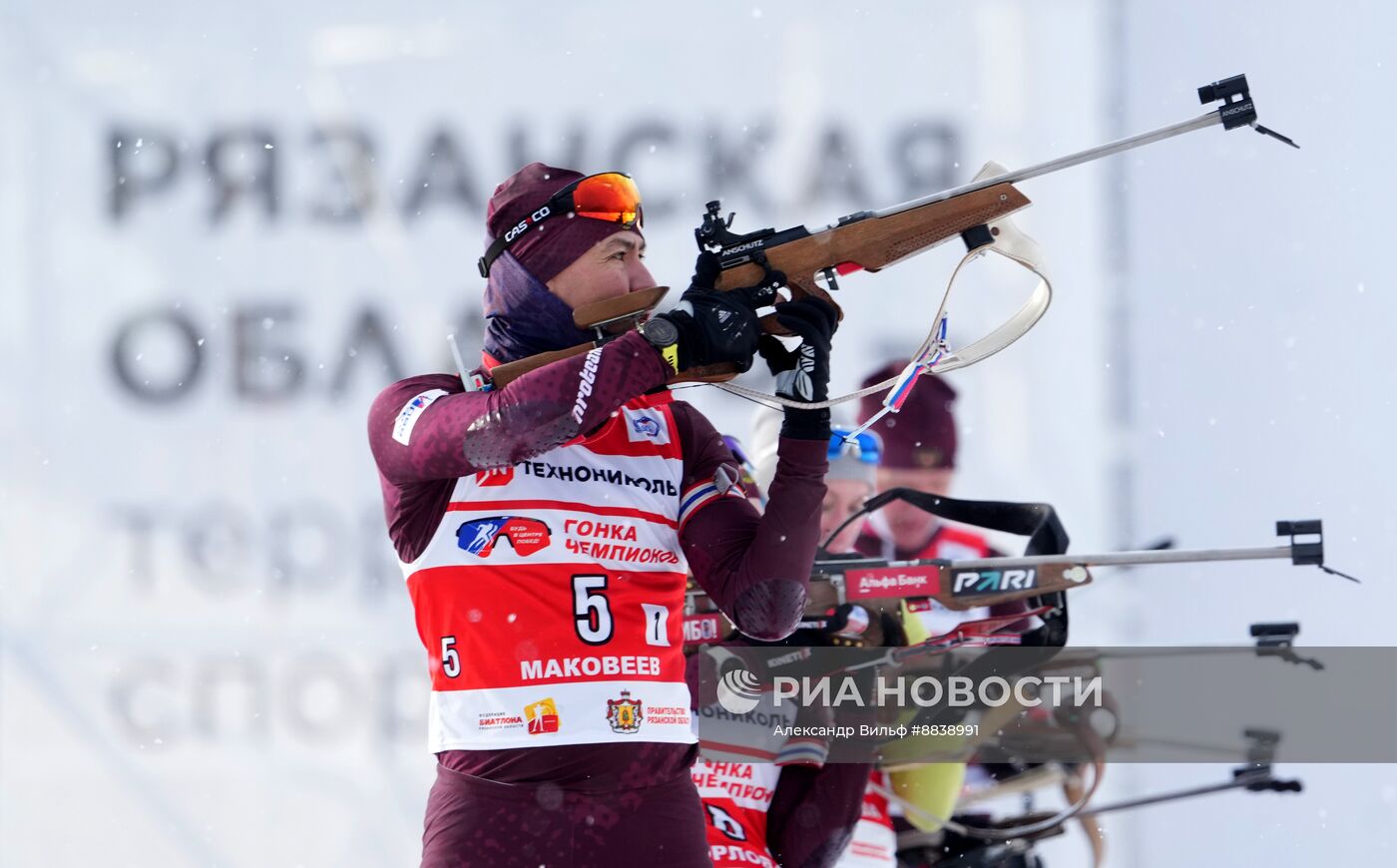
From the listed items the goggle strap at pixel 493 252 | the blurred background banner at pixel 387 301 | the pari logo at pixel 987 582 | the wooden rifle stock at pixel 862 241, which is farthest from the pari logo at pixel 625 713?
the blurred background banner at pixel 387 301

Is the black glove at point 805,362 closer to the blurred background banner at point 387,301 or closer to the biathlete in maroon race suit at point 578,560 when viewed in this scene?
the biathlete in maroon race suit at point 578,560

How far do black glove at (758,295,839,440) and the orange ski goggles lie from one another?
31 cm

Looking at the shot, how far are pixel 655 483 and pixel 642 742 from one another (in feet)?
1.26

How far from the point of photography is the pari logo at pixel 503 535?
2.12 m

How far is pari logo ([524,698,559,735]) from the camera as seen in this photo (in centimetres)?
206

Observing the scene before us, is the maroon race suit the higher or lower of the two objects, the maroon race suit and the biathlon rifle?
the lower

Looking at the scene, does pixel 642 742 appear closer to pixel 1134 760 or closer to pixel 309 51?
pixel 1134 760

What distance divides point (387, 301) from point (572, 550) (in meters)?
3.24

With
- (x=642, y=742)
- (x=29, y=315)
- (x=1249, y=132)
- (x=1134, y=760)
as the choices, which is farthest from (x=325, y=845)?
(x=1249, y=132)

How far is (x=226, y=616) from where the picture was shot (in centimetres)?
509

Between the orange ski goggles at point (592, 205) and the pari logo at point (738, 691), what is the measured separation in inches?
46.9

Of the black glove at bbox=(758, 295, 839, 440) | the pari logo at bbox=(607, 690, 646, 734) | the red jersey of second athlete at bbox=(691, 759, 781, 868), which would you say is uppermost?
the black glove at bbox=(758, 295, 839, 440)

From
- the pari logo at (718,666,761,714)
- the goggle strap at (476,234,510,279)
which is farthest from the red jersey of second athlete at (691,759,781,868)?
the goggle strap at (476,234,510,279)

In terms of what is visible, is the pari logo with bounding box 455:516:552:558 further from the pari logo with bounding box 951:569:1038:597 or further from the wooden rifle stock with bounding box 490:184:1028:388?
the pari logo with bounding box 951:569:1038:597
